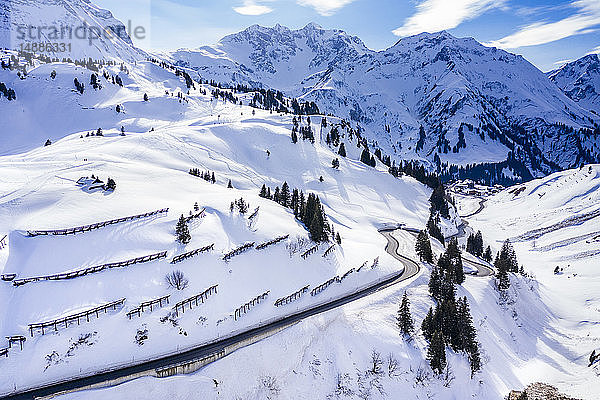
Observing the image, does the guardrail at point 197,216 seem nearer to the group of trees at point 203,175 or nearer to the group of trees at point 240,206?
the group of trees at point 240,206

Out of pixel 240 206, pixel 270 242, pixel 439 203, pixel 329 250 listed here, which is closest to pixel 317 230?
pixel 329 250

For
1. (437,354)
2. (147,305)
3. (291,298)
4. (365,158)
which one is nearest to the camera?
(147,305)

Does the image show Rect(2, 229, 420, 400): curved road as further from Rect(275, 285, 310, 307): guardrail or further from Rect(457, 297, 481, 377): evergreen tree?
Rect(457, 297, 481, 377): evergreen tree

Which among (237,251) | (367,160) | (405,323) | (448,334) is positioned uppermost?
(367,160)

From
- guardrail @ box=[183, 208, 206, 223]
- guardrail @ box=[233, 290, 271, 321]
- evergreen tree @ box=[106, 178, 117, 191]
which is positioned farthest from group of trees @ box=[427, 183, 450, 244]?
evergreen tree @ box=[106, 178, 117, 191]

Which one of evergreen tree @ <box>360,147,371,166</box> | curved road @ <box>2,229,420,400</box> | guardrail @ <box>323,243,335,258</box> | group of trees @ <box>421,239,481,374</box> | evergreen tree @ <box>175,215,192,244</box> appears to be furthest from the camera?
evergreen tree @ <box>360,147,371,166</box>

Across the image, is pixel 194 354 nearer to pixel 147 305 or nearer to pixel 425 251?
pixel 147 305

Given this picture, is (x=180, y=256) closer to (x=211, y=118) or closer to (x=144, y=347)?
(x=144, y=347)
